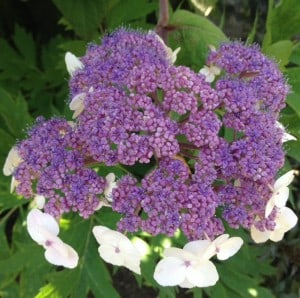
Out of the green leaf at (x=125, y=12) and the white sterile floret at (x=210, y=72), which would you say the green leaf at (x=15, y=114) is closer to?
the green leaf at (x=125, y=12)

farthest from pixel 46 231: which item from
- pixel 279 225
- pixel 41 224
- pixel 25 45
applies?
pixel 25 45

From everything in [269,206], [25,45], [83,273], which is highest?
[269,206]

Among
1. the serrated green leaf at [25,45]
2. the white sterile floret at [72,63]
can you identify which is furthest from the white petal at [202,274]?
the serrated green leaf at [25,45]

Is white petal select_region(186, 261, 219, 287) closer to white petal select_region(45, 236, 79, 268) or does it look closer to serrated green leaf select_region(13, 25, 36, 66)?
white petal select_region(45, 236, 79, 268)

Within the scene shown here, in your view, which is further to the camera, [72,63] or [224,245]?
[72,63]

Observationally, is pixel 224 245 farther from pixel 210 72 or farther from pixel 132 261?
pixel 210 72

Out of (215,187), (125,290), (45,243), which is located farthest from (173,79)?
(125,290)

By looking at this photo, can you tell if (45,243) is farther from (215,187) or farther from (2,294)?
(2,294)
